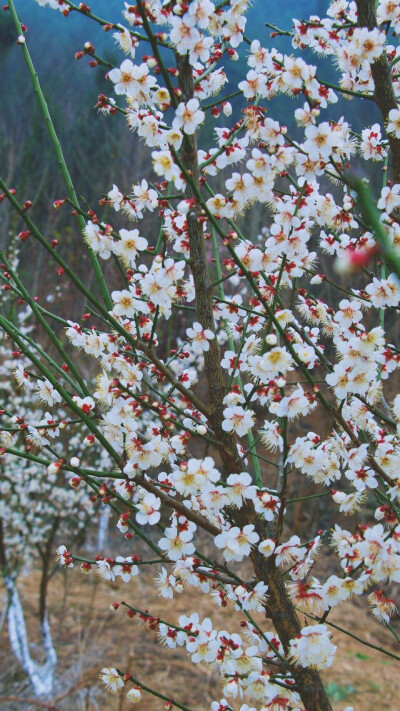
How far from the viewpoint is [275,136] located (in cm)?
171

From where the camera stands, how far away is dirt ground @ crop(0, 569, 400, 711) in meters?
5.47

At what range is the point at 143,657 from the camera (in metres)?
6.68

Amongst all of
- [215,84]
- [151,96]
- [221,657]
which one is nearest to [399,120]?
[215,84]

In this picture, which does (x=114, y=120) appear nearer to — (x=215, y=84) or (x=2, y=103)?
(x=2, y=103)

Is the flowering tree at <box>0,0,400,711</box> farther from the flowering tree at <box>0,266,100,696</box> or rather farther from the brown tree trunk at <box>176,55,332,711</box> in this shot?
the flowering tree at <box>0,266,100,696</box>

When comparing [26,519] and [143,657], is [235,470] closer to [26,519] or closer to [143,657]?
[26,519]

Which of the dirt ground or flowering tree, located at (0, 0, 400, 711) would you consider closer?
flowering tree, located at (0, 0, 400, 711)

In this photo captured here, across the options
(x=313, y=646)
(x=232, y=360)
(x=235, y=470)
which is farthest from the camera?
(x=232, y=360)

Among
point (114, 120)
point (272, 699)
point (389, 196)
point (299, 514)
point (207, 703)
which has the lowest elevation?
point (272, 699)

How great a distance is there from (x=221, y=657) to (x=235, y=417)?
724mm

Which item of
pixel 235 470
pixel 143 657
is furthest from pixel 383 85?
pixel 143 657

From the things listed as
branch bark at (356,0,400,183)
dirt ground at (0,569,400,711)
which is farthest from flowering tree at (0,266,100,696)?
branch bark at (356,0,400,183)

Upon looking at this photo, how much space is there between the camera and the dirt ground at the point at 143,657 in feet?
17.9

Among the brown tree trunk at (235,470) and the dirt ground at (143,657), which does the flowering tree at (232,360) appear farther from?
the dirt ground at (143,657)
